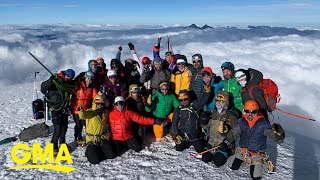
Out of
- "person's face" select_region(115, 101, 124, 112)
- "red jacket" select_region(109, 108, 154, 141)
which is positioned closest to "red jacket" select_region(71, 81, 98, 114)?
"red jacket" select_region(109, 108, 154, 141)

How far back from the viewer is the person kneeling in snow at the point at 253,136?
5039mm

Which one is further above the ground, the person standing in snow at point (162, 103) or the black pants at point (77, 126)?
the person standing in snow at point (162, 103)

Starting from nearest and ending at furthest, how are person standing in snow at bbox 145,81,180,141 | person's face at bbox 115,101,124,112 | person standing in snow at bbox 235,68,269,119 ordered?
1. person standing in snow at bbox 235,68,269,119
2. person's face at bbox 115,101,124,112
3. person standing in snow at bbox 145,81,180,141

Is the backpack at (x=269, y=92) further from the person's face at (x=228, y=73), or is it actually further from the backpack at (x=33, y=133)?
the backpack at (x=33, y=133)

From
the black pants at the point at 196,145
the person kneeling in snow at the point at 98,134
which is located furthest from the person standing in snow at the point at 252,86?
the person kneeling in snow at the point at 98,134

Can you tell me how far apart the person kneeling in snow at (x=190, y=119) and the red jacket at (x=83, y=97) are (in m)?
2.02

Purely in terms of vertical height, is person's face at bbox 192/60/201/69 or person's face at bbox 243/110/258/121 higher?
person's face at bbox 192/60/201/69

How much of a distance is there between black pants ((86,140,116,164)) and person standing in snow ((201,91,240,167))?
202 centimetres

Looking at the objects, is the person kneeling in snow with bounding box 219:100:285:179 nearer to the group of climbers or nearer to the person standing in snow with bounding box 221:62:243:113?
the group of climbers

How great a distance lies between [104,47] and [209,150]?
17568 centimetres

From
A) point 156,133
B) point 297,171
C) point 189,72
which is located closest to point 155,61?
point 189,72

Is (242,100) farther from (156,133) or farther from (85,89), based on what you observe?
(85,89)

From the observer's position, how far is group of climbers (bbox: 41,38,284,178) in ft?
17.9

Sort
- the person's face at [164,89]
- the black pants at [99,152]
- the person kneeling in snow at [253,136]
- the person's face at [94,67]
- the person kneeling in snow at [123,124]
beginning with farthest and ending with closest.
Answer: the person's face at [94,67], the person's face at [164,89], the person kneeling in snow at [123,124], the black pants at [99,152], the person kneeling in snow at [253,136]
